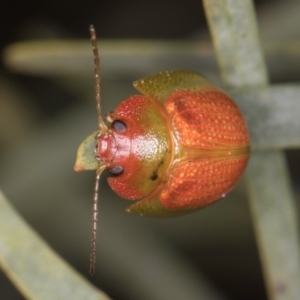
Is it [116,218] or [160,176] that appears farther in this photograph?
[116,218]

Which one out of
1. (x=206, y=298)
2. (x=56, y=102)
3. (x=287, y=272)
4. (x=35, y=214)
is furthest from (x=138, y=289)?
(x=56, y=102)

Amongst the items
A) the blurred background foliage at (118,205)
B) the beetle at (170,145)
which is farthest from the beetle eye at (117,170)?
the blurred background foliage at (118,205)

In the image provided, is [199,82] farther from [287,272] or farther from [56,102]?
[56,102]

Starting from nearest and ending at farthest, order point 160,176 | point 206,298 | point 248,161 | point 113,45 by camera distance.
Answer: point 160,176 → point 248,161 → point 113,45 → point 206,298

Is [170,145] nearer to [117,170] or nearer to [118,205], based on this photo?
[117,170]

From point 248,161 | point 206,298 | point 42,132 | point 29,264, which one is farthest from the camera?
point 42,132

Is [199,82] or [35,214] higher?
[199,82]

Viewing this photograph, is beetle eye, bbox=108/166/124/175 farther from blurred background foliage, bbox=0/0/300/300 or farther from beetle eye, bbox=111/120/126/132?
blurred background foliage, bbox=0/0/300/300
